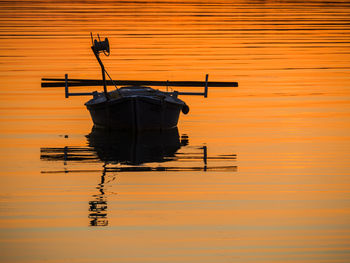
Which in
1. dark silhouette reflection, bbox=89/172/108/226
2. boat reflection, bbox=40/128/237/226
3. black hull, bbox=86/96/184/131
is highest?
black hull, bbox=86/96/184/131

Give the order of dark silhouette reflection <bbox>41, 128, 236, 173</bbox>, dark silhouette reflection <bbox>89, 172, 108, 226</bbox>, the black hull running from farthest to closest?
1. the black hull
2. dark silhouette reflection <bbox>41, 128, 236, 173</bbox>
3. dark silhouette reflection <bbox>89, 172, 108, 226</bbox>

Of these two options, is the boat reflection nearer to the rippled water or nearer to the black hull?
the rippled water

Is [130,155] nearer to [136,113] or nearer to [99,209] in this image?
[136,113]

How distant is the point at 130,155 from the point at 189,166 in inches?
103

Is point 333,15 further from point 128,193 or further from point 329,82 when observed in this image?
point 128,193

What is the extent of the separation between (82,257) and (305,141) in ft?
45.4

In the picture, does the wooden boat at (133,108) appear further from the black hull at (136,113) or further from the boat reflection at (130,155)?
the boat reflection at (130,155)

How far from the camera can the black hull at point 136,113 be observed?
30.8 meters

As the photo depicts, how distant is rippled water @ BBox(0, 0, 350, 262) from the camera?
16797 millimetres

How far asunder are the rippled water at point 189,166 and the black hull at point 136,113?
2.20ft

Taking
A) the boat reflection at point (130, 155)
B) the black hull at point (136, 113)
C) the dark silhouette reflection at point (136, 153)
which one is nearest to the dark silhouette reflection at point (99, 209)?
the boat reflection at point (130, 155)

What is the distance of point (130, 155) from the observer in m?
26.6

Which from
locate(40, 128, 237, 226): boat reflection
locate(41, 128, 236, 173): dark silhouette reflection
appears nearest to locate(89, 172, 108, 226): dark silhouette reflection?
locate(40, 128, 237, 226): boat reflection

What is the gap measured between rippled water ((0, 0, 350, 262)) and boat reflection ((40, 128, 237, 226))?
5 cm
